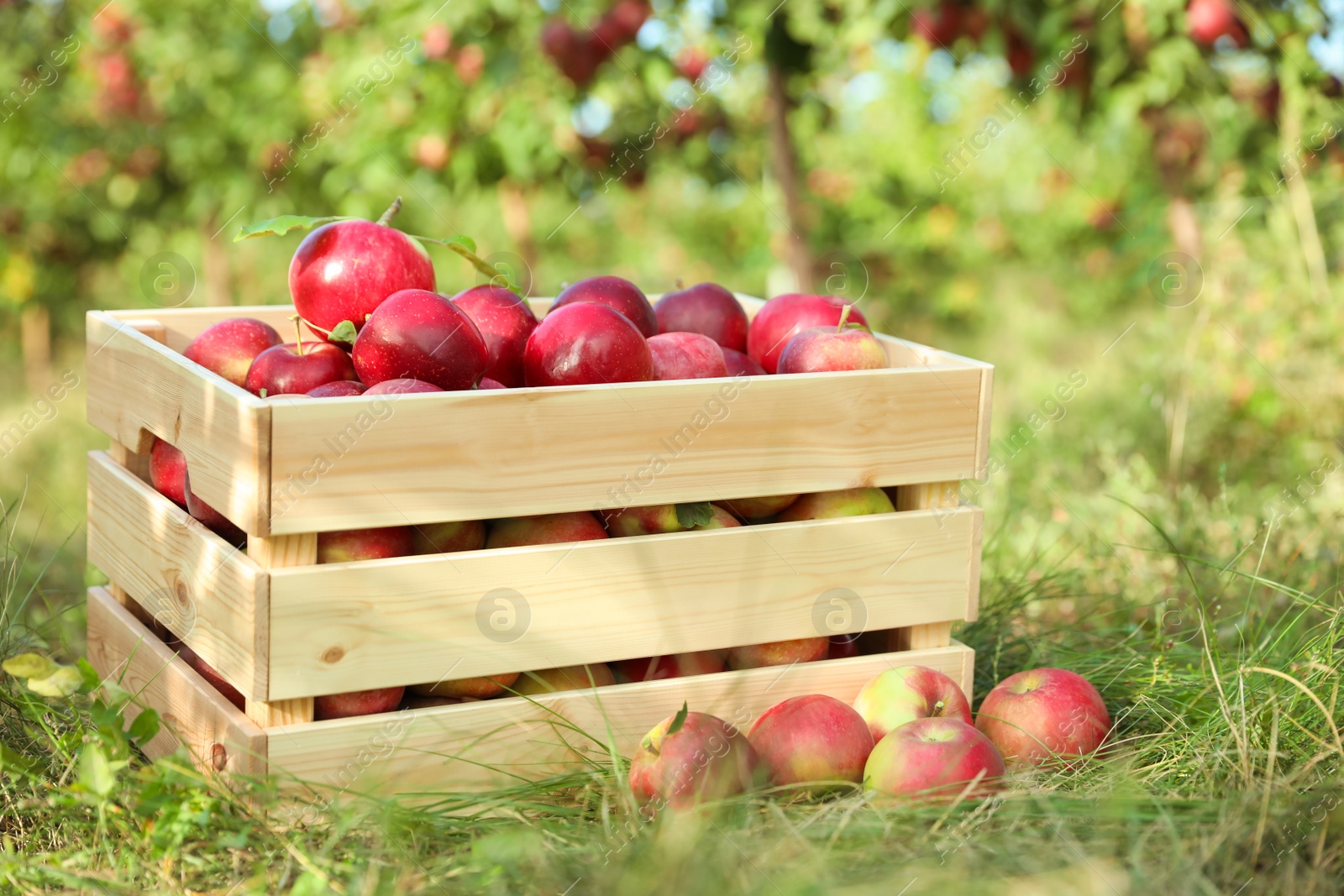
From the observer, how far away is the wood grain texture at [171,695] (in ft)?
5.14

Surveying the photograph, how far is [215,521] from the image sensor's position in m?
1.72

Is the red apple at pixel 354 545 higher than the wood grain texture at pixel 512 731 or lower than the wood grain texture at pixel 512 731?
higher

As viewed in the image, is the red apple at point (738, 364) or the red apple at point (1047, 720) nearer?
the red apple at point (1047, 720)

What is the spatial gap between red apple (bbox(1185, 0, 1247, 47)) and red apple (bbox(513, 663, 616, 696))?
2707mm

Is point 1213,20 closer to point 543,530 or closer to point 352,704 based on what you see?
point 543,530

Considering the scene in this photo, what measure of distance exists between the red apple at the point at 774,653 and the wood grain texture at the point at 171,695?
704mm

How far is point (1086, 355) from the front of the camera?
5984mm

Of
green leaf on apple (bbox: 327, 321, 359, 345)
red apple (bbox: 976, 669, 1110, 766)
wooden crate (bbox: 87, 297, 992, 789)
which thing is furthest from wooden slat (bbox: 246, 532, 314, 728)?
red apple (bbox: 976, 669, 1110, 766)

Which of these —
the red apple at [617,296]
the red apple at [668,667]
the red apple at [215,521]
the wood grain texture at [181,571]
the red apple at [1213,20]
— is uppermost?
the red apple at [1213,20]

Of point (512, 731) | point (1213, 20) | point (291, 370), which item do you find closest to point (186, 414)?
point (291, 370)

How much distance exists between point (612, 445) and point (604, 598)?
21 centimetres

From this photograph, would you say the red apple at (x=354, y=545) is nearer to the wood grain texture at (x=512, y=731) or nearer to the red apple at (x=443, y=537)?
the red apple at (x=443, y=537)

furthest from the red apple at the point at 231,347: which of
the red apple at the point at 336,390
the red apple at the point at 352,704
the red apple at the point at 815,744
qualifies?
the red apple at the point at 815,744

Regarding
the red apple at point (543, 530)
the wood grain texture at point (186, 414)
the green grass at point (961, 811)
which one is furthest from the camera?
the red apple at point (543, 530)
